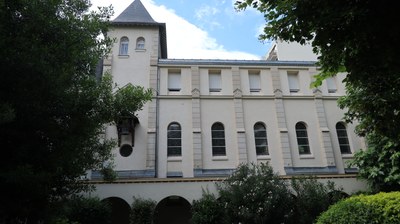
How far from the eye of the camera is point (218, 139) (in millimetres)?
21141

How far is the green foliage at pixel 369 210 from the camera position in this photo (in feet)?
34.8

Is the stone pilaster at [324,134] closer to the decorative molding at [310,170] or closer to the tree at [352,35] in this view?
the decorative molding at [310,170]

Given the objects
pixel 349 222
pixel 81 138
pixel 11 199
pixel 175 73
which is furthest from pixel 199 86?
pixel 11 199

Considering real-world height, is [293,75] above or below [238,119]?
above

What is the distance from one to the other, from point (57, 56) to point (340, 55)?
6.01 meters

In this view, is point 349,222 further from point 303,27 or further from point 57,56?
point 57,56

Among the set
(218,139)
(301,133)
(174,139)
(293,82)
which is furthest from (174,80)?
(301,133)

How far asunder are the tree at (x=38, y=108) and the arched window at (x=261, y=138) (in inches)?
576

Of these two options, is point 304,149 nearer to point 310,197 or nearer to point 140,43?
point 310,197

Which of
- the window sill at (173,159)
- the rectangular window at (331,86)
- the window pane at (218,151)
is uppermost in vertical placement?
the rectangular window at (331,86)

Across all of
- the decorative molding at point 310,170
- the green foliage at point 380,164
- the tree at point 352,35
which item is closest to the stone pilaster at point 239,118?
the decorative molding at point 310,170

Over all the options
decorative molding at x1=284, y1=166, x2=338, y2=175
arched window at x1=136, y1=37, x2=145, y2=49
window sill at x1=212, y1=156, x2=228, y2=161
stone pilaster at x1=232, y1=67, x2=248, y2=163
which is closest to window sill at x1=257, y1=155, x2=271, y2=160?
stone pilaster at x1=232, y1=67, x2=248, y2=163

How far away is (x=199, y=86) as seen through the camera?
22.4 metres

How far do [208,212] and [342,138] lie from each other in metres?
11.7
